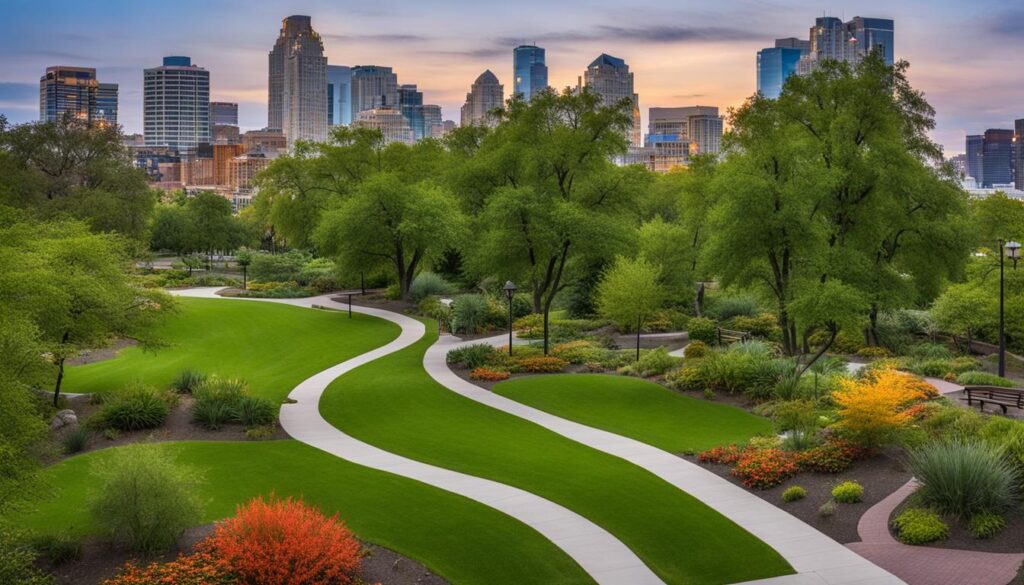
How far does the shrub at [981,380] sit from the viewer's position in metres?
26.6

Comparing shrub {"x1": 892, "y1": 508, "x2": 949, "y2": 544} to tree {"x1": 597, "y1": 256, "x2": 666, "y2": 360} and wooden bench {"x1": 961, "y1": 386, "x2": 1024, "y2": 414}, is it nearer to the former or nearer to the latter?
wooden bench {"x1": 961, "y1": 386, "x2": 1024, "y2": 414}

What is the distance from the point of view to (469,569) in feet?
44.7

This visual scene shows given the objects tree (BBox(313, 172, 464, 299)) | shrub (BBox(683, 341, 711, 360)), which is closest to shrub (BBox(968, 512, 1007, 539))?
shrub (BBox(683, 341, 711, 360))

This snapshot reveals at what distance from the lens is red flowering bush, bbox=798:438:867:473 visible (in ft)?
59.8

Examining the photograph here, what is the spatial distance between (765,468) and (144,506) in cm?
1199

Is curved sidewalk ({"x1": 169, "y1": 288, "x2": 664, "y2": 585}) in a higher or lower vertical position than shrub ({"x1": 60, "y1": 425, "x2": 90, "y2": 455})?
lower

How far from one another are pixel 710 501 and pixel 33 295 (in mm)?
16068

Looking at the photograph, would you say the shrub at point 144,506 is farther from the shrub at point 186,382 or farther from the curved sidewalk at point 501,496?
the shrub at point 186,382

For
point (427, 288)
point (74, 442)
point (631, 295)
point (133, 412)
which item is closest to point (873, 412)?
point (631, 295)

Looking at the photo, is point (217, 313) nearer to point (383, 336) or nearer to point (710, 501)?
point (383, 336)

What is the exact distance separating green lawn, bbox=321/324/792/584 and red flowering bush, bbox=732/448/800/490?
167cm

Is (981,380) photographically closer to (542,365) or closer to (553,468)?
(542,365)

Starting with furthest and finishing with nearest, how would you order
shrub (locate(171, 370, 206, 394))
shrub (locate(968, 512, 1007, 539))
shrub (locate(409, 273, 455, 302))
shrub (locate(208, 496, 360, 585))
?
shrub (locate(409, 273, 455, 302))
shrub (locate(171, 370, 206, 394))
shrub (locate(968, 512, 1007, 539))
shrub (locate(208, 496, 360, 585))

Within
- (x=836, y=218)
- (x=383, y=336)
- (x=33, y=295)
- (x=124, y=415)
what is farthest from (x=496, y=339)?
(x=33, y=295)
